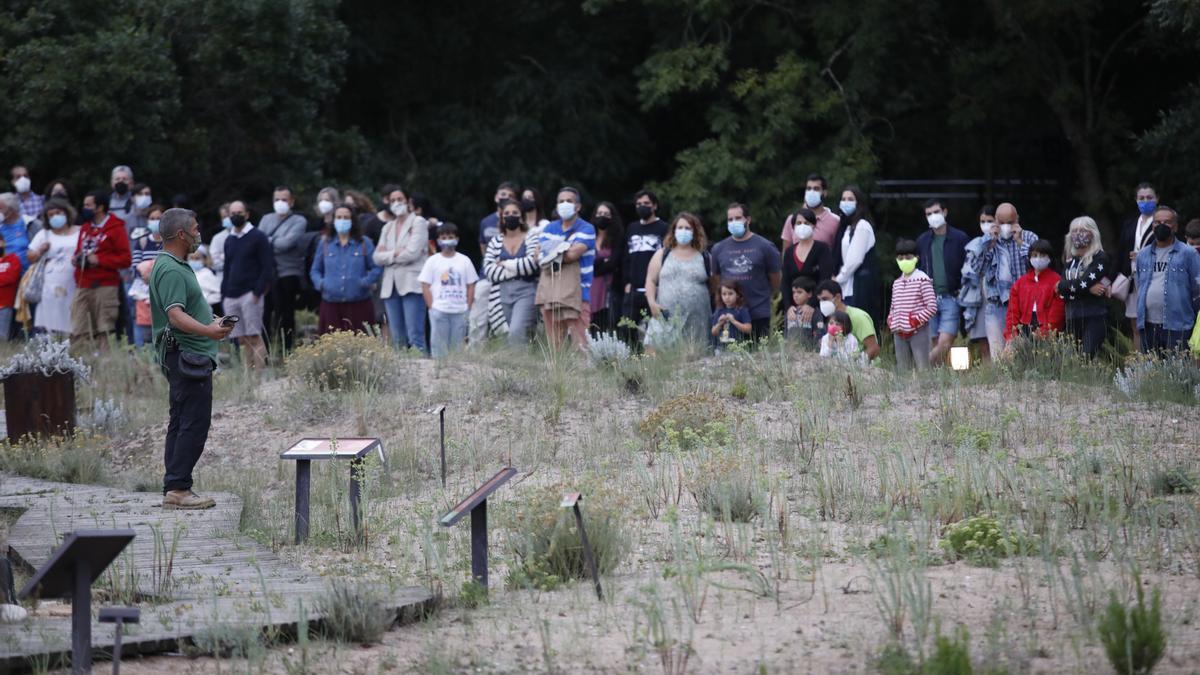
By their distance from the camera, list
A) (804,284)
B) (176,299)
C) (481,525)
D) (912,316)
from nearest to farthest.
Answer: (481,525) < (176,299) < (912,316) < (804,284)

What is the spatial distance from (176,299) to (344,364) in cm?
433

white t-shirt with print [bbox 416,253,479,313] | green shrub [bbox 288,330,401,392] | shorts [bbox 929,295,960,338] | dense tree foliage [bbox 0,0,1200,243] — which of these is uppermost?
dense tree foliage [bbox 0,0,1200,243]

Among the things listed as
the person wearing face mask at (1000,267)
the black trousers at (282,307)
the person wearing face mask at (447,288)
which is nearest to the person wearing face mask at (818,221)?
the person wearing face mask at (1000,267)

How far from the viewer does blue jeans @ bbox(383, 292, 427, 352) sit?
17250mm

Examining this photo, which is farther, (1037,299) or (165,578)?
(1037,299)

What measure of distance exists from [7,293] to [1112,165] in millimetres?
15851

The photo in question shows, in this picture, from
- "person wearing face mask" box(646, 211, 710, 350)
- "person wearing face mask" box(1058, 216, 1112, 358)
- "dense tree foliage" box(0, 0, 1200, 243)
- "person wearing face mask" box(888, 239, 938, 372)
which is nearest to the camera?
"person wearing face mask" box(1058, 216, 1112, 358)

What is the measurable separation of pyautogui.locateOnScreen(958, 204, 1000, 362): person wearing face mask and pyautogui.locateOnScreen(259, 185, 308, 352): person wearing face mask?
7.39m

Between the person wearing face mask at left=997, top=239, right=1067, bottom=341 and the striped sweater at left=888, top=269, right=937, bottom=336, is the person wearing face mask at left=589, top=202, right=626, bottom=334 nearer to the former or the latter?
the striped sweater at left=888, top=269, right=937, bottom=336

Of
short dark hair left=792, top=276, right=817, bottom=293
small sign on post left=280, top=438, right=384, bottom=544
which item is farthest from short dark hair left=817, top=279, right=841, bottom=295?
small sign on post left=280, top=438, right=384, bottom=544

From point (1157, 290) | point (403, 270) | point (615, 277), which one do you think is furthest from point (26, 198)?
point (1157, 290)

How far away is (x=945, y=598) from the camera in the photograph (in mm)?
7344

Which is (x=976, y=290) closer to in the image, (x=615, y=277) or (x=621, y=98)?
(x=615, y=277)

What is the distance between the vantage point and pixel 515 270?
1546cm
